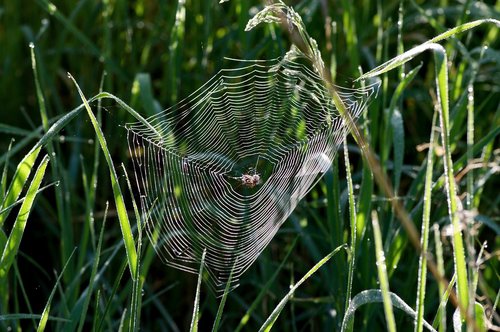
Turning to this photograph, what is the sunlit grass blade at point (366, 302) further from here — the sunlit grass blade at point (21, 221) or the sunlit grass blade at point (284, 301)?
the sunlit grass blade at point (21, 221)

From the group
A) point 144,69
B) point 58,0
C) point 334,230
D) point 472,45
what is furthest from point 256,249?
point 58,0

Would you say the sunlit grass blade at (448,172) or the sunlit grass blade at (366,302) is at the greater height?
the sunlit grass blade at (448,172)

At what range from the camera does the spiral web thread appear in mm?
1973

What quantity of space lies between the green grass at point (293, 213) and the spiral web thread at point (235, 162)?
78 millimetres

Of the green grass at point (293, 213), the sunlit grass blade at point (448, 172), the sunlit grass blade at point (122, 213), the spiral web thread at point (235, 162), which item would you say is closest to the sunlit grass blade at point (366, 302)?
the green grass at point (293, 213)

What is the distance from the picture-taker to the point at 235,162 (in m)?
2.33

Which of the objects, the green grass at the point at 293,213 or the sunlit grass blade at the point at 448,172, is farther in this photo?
the green grass at the point at 293,213

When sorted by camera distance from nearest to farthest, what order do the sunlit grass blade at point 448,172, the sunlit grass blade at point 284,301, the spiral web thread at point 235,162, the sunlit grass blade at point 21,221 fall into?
the sunlit grass blade at point 448,172, the sunlit grass blade at point 284,301, the sunlit grass blade at point 21,221, the spiral web thread at point 235,162

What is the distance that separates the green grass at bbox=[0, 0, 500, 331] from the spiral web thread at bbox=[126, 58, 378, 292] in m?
0.08

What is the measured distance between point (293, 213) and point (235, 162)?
27cm

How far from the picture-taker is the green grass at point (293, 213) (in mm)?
1428

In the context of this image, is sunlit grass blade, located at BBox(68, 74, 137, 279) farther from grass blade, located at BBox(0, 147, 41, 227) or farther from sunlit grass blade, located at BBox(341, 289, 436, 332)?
sunlit grass blade, located at BBox(341, 289, 436, 332)

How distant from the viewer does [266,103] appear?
7.64ft

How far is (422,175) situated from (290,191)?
1.05 feet
